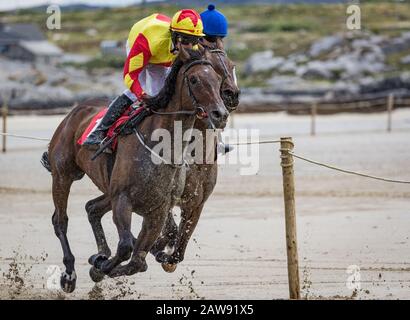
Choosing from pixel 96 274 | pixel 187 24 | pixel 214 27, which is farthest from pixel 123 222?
pixel 214 27

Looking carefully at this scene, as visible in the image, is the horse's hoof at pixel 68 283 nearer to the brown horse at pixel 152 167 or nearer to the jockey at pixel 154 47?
the brown horse at pixel 152 167

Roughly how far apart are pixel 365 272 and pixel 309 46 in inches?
2629

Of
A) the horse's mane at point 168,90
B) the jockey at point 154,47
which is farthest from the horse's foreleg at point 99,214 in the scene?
the horse's mane at point 168,90

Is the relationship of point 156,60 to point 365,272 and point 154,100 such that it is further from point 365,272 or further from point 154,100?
point 365,272

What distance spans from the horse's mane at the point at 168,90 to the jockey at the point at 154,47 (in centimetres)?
12

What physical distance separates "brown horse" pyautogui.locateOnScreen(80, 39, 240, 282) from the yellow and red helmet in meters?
0.19

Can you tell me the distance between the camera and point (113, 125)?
8812 millimetres

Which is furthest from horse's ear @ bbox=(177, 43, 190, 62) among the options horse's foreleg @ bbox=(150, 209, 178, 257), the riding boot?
horse's foreleg @ bbox=(150, 209, 178, 257)

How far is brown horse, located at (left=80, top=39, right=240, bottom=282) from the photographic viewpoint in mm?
8508

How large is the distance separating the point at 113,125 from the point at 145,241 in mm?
1167

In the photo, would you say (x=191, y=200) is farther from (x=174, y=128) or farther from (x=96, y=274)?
(x=96, y=274)

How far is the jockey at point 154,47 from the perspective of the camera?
27.0 ft

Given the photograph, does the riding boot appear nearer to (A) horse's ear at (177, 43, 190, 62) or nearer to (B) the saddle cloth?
(B) the saddle cloth

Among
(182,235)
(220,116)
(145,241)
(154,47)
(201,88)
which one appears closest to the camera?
(220,116)
